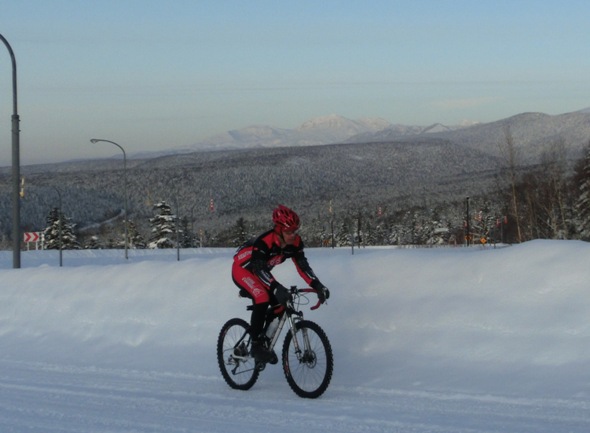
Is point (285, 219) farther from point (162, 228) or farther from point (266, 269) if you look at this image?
point (162, 228)

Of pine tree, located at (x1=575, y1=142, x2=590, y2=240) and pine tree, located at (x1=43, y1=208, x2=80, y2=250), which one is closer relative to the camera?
pine tree, located at (x1=575, y1=142, x2=590, y2=240)

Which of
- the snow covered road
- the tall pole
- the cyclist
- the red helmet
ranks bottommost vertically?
the snow covered road

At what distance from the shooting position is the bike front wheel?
8.30 meters

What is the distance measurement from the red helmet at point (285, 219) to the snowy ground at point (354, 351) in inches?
70.7

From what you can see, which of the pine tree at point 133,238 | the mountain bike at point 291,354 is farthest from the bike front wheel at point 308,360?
the pine tree at point 133,238

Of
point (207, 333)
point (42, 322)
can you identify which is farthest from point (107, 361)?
point (42, 322)

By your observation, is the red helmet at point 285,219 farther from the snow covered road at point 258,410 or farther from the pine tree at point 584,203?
the pine tree at point 584,203

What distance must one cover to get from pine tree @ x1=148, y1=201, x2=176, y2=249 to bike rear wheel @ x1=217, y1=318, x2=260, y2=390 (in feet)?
248

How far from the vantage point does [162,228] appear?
85062 mm

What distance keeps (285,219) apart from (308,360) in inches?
59.2

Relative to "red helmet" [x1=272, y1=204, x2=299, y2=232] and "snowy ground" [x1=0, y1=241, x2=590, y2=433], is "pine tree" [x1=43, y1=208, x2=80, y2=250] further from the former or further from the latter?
"red helmet" [x1=272, y1=204, x2=299, y2=232]

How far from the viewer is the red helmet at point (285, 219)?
8.61 m

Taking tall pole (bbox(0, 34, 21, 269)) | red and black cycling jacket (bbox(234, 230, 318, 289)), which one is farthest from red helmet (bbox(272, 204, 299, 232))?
tall pole (bbox(0, 34, 21, 269))

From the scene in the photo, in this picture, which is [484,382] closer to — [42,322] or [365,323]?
[365,323]
